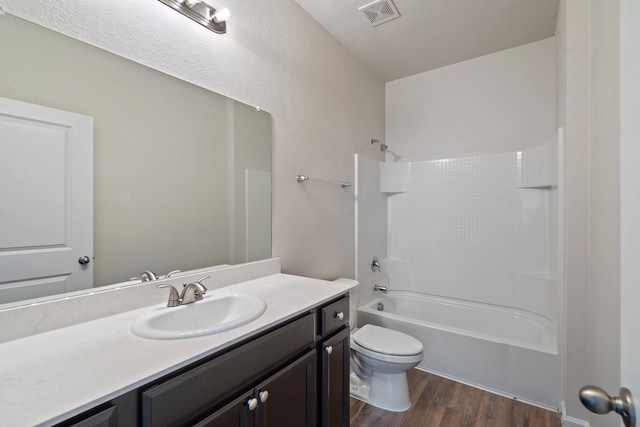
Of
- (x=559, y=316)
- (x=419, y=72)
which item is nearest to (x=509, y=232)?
(x=559, y=316)

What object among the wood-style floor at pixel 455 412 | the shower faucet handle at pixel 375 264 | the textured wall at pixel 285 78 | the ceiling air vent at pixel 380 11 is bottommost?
the wood-style floor at pixel 455 412

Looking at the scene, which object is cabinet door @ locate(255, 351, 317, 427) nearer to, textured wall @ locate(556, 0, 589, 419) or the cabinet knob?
the cabinet knob

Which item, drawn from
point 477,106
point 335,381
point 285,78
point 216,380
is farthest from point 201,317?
point 477,106

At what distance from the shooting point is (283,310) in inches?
41.6

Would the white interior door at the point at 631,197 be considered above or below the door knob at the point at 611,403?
above

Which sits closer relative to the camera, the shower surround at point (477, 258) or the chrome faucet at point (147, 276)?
the chrome faucet at point (147, 276)

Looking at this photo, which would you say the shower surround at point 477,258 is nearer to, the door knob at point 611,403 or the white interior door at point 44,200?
the door knob at point 611,403

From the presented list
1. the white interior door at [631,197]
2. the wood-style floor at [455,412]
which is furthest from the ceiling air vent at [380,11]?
the wood-style floor at [455,412]

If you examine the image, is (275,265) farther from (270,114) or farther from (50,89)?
(50,89)

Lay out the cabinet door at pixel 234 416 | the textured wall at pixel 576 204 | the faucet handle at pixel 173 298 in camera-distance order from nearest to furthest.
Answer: the cabinet door at pixel 234 416 → the faucet handle at pixel 173 298 → the textured wall at pixel 576 204

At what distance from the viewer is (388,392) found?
1.81 metres

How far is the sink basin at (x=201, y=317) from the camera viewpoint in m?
0.84

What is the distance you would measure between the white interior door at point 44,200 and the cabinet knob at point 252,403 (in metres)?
0.68

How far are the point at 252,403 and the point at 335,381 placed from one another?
1.82 feet
